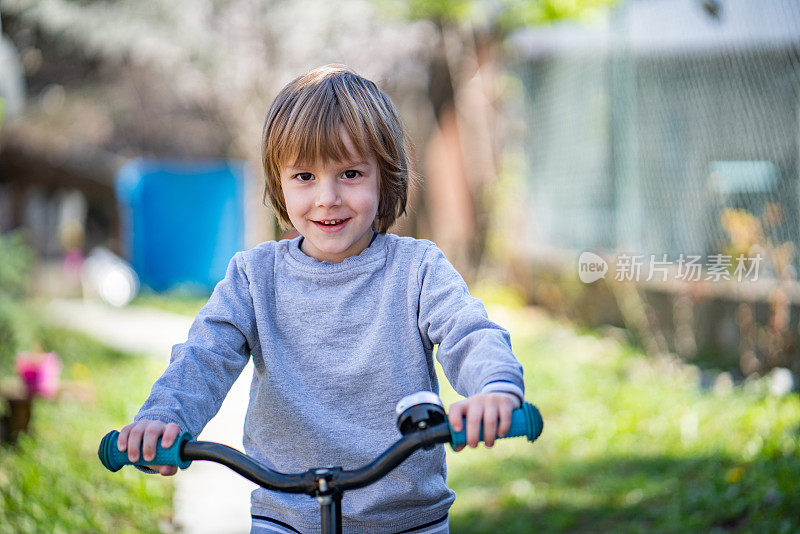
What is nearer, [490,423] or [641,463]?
[490,423]

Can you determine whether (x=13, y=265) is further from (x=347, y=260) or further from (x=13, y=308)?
(x=347, y=260)

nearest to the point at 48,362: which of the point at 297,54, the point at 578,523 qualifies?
the point at 578,523

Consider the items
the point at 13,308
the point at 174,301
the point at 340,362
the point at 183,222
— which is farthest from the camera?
the point at 183,222

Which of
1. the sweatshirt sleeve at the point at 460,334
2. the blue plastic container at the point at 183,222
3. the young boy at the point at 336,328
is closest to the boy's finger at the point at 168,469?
the young boy at the point at 336,328

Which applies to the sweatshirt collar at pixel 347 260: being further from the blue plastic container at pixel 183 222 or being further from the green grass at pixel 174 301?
the blue plastic container at pixel 183 222

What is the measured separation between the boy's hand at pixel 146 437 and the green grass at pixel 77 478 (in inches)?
91.1

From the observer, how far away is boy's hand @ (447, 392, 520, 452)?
5.26ft

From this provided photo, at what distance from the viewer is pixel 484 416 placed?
5.29ft

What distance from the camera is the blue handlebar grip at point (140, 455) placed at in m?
1.71

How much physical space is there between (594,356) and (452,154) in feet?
15.1

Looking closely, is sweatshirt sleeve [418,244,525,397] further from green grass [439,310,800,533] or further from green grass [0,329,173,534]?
green grass [0,329,173,534]

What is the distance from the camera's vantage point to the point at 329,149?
1.97m

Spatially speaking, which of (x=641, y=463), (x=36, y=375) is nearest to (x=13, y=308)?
(x=36, y=375)

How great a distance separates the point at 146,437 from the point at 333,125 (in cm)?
75
